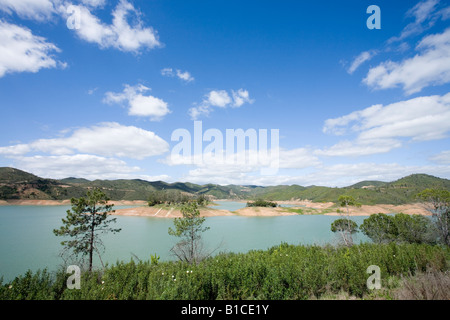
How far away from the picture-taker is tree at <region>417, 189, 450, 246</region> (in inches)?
984

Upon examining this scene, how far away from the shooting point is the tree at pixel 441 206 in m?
25.0

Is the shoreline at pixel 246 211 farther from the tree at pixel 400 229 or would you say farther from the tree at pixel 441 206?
the tree at pixel 441 206

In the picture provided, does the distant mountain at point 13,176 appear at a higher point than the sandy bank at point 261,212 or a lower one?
higher

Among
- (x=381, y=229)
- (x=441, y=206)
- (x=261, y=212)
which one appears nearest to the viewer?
(x=441, y=206)

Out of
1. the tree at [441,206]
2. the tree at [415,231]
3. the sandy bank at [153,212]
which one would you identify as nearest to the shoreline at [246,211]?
the sandy bank at [153,212]

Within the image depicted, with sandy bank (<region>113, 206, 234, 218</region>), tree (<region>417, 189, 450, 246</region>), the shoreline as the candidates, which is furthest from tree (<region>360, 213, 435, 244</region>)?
sandy bank (<region>113, 206, 234, 218</region>)

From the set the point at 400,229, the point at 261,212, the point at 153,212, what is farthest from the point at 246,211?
the point at 400,229

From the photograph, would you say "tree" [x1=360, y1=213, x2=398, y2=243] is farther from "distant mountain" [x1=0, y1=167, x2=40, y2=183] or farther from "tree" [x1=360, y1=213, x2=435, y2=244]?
"distant mountain" [x1=0, y1=167, x2=40, y2=183]

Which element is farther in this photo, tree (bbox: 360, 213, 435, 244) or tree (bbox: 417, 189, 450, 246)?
tree (bbox: 360, 213, 435, 244)

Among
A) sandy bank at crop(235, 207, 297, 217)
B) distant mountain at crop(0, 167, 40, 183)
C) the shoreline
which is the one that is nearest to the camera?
the shoreline

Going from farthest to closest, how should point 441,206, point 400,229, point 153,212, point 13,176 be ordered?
point 13,176, point 153,212, point 400,229, point 441,206

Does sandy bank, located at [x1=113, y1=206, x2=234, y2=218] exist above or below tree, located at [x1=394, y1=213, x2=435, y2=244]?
below

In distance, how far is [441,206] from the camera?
25469 mm

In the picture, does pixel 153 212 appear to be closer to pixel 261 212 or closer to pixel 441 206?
pixel 261 212
